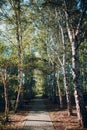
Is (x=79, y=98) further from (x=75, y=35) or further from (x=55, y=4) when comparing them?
(x=55, y=4)

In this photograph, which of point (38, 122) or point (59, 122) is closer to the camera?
point (59, 122)

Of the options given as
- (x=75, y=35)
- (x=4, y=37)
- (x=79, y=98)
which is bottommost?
(x=79, y=98)

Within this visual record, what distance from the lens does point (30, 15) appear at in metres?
24.3

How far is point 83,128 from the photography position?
1336 cm

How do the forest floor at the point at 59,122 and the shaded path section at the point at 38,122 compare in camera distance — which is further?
the shaded path section at the point at 38,122

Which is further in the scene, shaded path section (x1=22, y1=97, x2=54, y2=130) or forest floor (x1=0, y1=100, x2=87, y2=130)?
shaded path section (x1=22, y1=97, x2=54, y2=130)

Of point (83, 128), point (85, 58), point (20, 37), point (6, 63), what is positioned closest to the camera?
point (83, 128)

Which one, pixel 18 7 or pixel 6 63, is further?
pixel 18 7

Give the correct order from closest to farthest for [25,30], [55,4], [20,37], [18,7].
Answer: [55,4] < [18,7] < [20,37] < [25,30]

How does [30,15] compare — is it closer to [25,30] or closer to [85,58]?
[25,30]

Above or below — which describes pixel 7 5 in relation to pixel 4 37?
above

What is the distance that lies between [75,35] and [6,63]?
28.6ft

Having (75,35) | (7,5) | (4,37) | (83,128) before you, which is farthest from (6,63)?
(83,128)

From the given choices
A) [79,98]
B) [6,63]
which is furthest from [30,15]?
[79,98]
